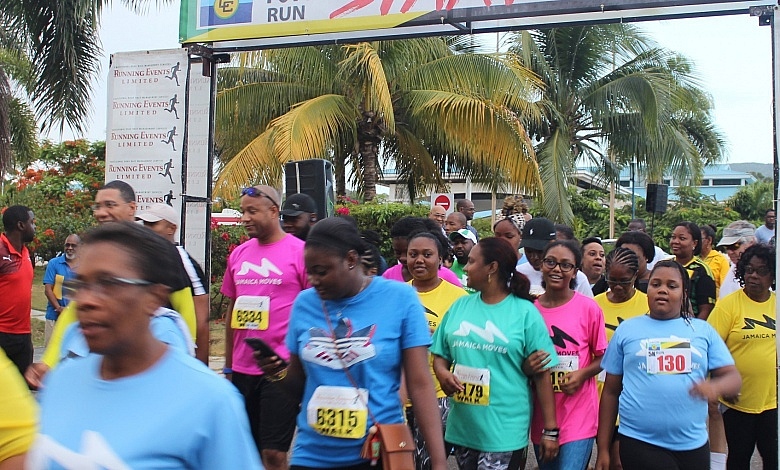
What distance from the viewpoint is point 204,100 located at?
7.18 m

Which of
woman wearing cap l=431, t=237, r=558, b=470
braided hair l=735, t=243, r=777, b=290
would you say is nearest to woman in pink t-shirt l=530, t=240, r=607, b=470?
woman wearing cap l=431, t=237, r=558, b=470

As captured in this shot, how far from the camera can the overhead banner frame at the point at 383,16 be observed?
19.3 ft

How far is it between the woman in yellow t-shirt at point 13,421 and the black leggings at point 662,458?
3.17 meters

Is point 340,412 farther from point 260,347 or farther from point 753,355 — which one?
point 753,355

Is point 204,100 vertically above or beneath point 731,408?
above

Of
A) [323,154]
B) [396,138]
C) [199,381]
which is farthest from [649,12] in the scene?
[396,138]

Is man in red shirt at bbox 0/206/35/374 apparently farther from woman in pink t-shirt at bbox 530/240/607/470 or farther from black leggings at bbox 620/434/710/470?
black leggings at bbox 620/434/710/470

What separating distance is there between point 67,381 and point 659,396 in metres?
3.24

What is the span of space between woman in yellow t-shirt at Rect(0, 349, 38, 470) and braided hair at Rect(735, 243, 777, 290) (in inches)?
186

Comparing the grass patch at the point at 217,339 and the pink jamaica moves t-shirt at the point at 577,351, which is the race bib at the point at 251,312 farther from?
the grass patch at the point at 217,339

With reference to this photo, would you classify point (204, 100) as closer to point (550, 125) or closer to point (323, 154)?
point (323, 154)

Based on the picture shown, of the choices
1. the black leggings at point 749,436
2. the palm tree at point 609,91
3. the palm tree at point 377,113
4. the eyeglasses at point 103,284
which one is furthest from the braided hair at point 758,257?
the palm tree at point 609,91

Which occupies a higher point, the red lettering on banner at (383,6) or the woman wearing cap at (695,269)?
the red lettering on banner at (383,6)

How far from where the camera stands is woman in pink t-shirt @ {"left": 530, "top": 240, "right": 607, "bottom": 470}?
4719 millimetres
